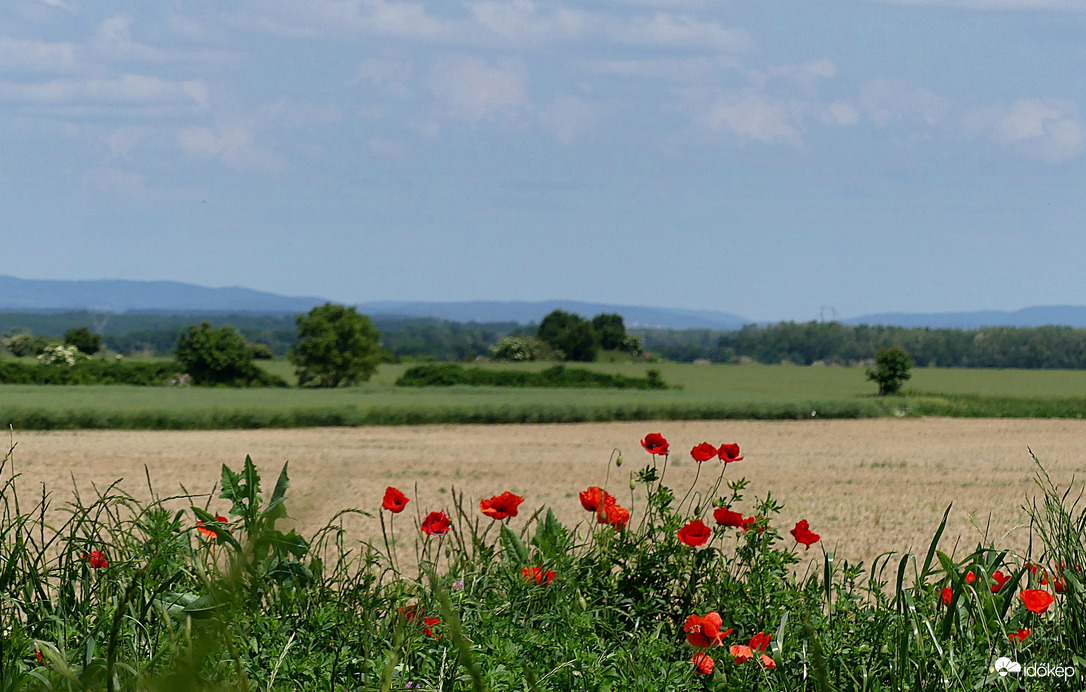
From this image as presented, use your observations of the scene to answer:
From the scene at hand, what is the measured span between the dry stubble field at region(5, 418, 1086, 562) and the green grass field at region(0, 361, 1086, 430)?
87 centimetres

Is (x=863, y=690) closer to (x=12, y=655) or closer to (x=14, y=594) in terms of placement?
(x=12, y=655)

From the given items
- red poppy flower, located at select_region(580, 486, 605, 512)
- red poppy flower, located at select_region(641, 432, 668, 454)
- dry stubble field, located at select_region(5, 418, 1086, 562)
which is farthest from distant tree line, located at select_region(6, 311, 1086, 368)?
red poppy flower, located at select_region(580, 486, 605, 512)

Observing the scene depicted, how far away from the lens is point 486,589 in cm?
334

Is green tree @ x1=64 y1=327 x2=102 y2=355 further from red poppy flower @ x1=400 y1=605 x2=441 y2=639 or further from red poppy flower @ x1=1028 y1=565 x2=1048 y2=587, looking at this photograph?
red poppy flower @ x1=1028 y1=565 x2=1048 y2=587

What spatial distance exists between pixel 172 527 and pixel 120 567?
0.22 metres

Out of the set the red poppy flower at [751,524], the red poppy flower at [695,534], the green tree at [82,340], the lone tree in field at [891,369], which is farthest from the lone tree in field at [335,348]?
the red poppy flower at [695,534]

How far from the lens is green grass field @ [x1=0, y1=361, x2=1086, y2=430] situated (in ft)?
64.7

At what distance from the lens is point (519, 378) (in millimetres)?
31125

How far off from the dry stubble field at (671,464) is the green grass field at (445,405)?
2.86 ft

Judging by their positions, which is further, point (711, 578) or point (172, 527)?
point (711, 578)

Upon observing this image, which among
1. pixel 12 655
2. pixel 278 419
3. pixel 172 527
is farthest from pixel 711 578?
pixel 278 419

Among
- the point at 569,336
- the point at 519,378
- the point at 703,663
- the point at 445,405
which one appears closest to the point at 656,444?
the point at 703,663

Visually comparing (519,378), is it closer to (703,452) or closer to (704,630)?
(703,452)

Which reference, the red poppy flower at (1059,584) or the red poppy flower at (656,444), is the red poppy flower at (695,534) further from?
the red poppy flower at (1059,584)
